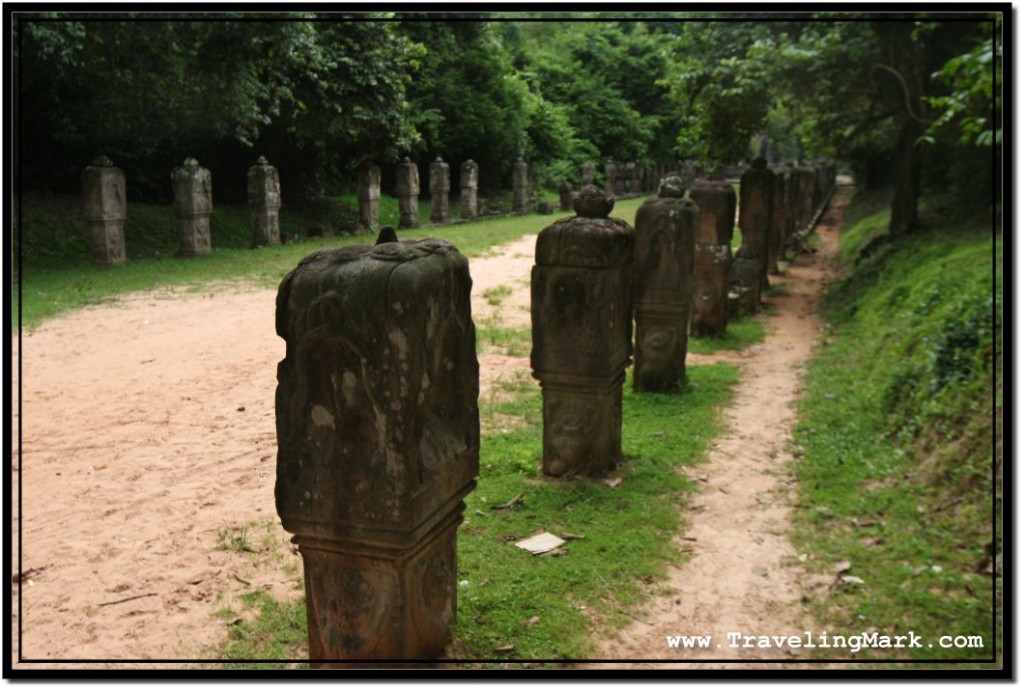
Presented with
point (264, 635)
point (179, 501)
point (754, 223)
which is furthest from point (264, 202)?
point (264, 635)

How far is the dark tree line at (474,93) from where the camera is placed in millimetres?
12859

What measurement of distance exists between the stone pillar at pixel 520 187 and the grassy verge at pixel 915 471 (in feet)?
38.5

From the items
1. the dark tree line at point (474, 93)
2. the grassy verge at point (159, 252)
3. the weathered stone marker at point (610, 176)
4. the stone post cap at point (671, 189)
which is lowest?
the grassy verge at point (159, 252)

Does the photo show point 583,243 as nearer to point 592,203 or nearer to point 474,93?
point 592,203

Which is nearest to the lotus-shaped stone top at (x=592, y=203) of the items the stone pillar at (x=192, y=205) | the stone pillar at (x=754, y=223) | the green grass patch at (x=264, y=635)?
the green grass patch at (x=264, y=635)

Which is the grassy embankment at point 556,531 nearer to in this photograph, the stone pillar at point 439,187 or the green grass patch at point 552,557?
the green grass patch at point 552,557

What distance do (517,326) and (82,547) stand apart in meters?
7.43

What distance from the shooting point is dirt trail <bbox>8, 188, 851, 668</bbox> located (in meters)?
4.30

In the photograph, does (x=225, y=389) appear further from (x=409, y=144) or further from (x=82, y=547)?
(x=409, y=144)

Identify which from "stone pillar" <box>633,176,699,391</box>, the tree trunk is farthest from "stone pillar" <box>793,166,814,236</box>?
"stone pillar" <box>633,176,699,391</box>

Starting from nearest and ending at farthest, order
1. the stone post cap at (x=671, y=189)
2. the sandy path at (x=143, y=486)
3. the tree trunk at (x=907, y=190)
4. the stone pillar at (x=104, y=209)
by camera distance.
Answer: the sandy path at (x=143, y=486), the stone post cap at (x=671, y=189), the tree trunk at (x=907, y=190), the stone pillar at (x=104, y=209)

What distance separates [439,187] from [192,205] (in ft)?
21.7

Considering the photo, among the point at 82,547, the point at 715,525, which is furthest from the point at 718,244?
the point at 82,547

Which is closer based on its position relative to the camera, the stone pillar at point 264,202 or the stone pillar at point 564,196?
the stone pillar at point 264,202
